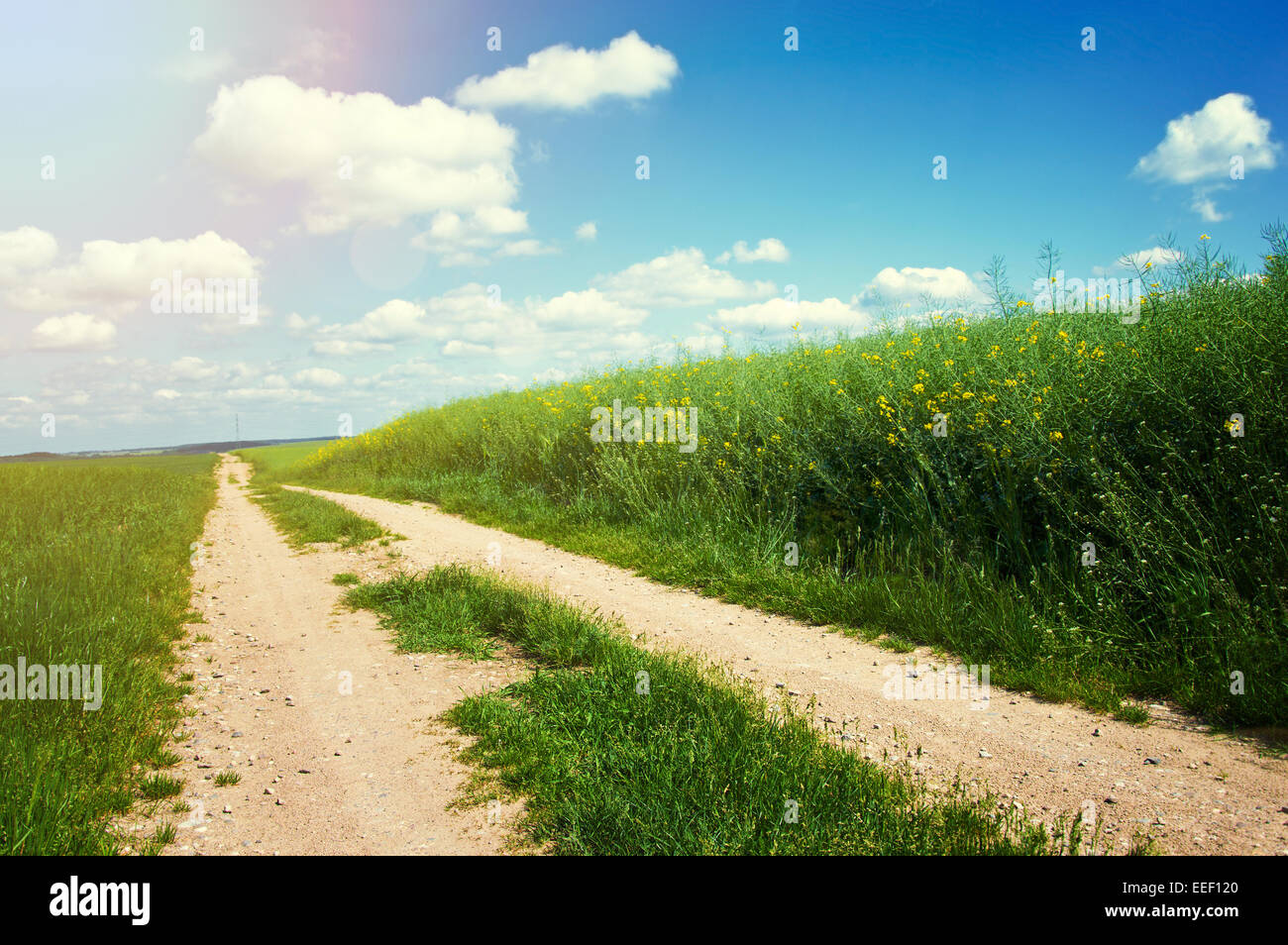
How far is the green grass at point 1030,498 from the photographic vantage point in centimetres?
465


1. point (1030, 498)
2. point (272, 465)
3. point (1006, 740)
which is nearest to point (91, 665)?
point (1006, 740)

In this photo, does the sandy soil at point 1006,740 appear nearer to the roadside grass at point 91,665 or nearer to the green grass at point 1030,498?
the green grass at point 1030,498

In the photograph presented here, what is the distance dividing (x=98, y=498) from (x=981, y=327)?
702 inches

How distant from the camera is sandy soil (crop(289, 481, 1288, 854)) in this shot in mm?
3180

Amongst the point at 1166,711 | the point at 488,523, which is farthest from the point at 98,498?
the point at 1166,711

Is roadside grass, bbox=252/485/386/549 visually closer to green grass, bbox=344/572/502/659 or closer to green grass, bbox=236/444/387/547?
green grass, bbox=236/444/387/547

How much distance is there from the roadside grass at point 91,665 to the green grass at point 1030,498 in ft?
15.8

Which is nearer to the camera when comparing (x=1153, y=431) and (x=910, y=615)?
(x=1153, y=431)

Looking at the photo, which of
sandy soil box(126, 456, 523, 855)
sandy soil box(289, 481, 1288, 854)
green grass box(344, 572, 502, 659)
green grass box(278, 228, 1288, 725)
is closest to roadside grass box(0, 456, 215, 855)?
sandy soil box(126, 456, 523, 855)

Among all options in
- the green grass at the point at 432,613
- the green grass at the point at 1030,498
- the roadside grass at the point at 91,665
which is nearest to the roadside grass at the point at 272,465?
the roadside grass at the point at 91,665
